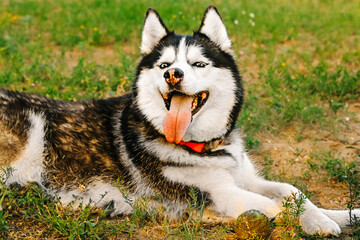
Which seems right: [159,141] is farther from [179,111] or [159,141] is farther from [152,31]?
[152,31]

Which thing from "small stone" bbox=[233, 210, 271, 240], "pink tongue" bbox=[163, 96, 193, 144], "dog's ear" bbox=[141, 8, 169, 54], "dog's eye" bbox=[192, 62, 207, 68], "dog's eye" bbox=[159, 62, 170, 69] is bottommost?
"small stone" bbox=[233, 210, 271, 240]

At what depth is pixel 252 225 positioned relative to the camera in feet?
10.1

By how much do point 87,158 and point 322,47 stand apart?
547 centimetres

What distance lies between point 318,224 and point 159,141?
154 cm

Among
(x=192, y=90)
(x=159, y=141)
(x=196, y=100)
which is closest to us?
(x=192, y=90)

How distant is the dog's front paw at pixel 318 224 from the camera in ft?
10.5

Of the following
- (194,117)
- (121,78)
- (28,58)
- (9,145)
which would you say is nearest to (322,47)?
(121,78)

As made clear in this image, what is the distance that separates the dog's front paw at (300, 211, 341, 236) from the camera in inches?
125

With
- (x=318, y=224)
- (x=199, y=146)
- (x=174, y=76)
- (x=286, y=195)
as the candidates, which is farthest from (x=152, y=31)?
(x=318, y=224)

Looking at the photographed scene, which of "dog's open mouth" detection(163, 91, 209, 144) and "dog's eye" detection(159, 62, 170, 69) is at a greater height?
"dog's eye" detection(159, 62, 170, 69)

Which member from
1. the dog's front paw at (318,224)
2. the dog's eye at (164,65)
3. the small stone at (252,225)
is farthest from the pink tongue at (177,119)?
the dog's front paw at (318,224)

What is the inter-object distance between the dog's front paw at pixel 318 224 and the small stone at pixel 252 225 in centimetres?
36

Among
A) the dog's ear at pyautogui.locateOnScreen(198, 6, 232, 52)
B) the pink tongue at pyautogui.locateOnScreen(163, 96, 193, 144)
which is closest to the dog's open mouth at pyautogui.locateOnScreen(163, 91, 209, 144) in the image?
the pink tongue at pyautogui.locateOnScreen(163, 96, 193, 144)

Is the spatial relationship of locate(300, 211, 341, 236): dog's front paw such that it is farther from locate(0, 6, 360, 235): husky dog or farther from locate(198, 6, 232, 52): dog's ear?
locate(198, 6, 232, 52): dog's ear
